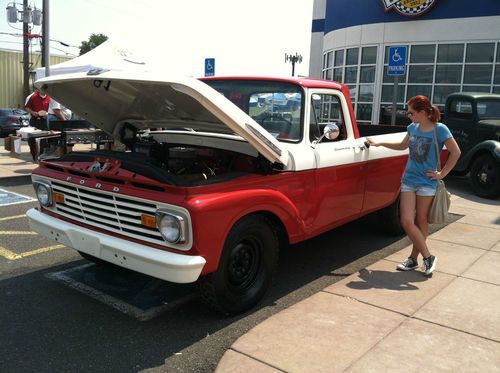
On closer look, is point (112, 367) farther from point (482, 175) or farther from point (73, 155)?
point (482, 175)

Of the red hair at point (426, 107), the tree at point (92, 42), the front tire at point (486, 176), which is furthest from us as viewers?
the tree at point (92, 42)

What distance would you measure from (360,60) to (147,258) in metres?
16.6

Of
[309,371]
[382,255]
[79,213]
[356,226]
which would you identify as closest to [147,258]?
[79,213]

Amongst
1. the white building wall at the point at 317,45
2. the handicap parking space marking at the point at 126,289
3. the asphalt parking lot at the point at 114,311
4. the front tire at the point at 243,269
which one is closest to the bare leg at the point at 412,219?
the asphalt parking lot at the point at 114,311

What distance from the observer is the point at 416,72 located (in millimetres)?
16750

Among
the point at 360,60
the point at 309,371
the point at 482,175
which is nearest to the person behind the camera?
the point at 309,371

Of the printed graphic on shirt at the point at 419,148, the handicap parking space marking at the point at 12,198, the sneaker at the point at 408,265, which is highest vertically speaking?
the printed graphic on shirt at the point at 419,148

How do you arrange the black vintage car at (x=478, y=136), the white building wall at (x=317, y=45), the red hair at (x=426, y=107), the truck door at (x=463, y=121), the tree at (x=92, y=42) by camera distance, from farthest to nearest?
the tree at (x=92, y=42) → the white building wall at (x=317, y=45) → the truck door at (x=463, y=121) → the black vintage car at (x=478, y=136) → the red hair at (x=426, y=107)

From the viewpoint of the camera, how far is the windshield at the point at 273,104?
14.2 feet

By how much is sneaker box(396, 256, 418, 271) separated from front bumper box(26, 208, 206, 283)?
251cm

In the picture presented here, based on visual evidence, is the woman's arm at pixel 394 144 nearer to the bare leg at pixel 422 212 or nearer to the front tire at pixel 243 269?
the bare leg at pixel 422 212

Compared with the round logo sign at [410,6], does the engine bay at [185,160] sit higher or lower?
lower

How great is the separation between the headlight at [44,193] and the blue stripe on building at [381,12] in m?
15.4

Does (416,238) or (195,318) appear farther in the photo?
(416,238)
